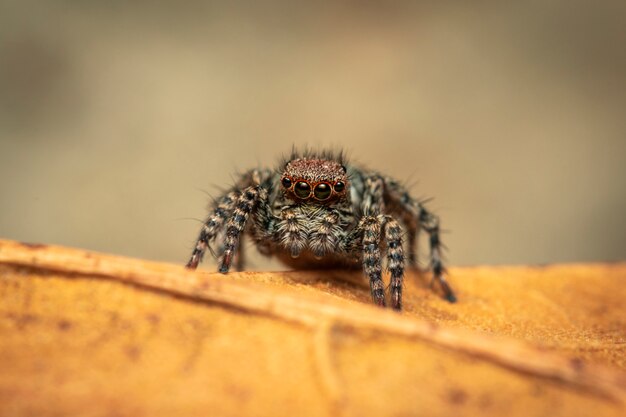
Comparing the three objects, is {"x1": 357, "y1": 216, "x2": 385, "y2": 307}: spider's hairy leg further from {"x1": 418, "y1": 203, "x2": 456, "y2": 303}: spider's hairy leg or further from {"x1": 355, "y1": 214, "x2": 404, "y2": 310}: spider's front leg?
{"x1": 418, "y1": 203, "x2": 456, "y2": 303}: spider's hairy leg

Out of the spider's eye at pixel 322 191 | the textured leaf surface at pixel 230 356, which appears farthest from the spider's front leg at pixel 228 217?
the textured leaf surface at pixel 230 356

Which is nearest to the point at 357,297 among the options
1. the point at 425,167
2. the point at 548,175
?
the point at 425,167

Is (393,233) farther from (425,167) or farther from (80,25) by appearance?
(80,25)

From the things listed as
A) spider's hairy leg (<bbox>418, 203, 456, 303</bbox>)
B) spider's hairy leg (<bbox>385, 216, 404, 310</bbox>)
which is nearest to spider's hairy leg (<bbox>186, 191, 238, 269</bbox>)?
spider's hairy leg (<bbox>385, 216, 404, 310</bbox>)

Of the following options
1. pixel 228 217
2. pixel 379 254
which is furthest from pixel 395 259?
pixel 228 217

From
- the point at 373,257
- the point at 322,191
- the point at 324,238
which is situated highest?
the point at 322,191

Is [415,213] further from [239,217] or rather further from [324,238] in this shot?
Answer: [239,217]
